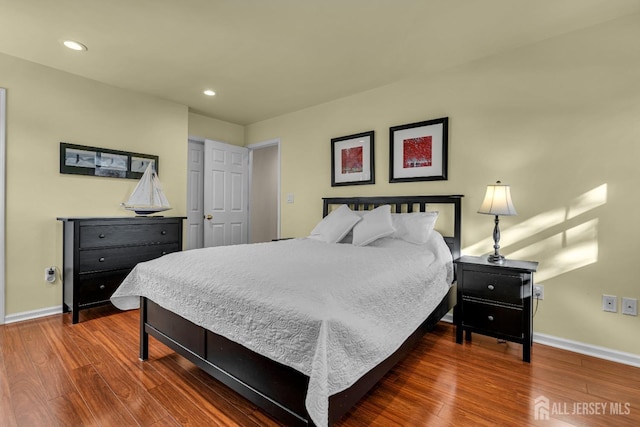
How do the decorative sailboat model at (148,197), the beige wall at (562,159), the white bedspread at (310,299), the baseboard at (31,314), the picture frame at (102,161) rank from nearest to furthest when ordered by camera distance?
the white bedspread at (310,299) < the beige wall at (562,159) < the baseboard at (31,314) < the picture frame at (102,161) < the decorative sailboat model at (148,197)

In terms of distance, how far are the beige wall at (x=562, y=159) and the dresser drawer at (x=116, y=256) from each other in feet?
9.80

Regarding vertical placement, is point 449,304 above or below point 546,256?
below

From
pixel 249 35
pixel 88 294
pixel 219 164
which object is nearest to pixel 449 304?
pixel 249 35

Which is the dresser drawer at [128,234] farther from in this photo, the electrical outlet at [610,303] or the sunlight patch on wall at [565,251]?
the electrical outlet at [610,303]

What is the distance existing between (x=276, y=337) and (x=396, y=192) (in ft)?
8.10

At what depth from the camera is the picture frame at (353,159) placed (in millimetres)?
3596

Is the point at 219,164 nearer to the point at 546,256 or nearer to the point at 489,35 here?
the point at 489,35

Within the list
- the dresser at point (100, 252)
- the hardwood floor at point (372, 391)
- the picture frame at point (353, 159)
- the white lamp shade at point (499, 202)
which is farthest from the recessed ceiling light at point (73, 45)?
the white lamp shade at point (499, 202)

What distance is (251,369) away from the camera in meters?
1.45

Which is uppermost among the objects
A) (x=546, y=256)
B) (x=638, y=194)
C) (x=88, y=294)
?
(x=638, y=194)

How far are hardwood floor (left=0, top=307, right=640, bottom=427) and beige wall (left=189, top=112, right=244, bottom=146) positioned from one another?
3.05 metres

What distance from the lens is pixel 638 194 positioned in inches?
85.0

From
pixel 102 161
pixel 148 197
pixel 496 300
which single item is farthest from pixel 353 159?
pixel 102 161

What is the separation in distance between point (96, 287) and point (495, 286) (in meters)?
3.60
